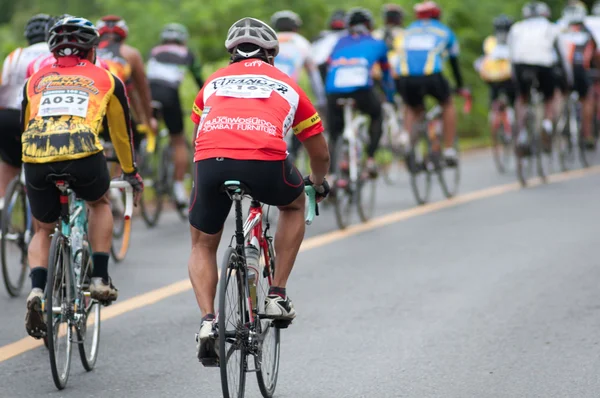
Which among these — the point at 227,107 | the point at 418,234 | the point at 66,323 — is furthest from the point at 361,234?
the point at 227,107

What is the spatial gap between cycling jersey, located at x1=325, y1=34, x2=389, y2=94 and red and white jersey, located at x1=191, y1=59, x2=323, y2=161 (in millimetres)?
6804

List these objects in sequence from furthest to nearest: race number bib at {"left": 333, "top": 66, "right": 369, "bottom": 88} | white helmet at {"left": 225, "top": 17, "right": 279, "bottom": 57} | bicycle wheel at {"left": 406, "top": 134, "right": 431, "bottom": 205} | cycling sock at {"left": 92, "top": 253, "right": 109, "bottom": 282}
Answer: bicycle wheel at {"left": 406, "top": 134, "right": 431, "bottom": 205}
race number bib at {"left": 333, "top": 66, "right": 369, "bottom": 88}
cycling sock at {"left": 92, "top": 253, "right": 109, "bottom": 282}
white helmet at {"left": 225, "top": 17, "right": 279, "bottom": 57}

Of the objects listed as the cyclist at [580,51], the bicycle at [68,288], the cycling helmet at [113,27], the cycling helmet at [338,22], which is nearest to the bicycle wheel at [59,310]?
the bicycle at [68,288]

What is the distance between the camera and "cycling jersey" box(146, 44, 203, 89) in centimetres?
1376

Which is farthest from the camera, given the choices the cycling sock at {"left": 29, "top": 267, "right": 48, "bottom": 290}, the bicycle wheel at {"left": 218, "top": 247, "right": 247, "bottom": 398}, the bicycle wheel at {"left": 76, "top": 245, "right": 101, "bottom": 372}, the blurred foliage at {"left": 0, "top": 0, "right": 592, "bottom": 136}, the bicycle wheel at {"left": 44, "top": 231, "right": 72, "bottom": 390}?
the blurred foliage at {"left": 0, "top": 0, "right": 592, "bottom": 136}

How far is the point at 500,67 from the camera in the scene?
18.3 meters

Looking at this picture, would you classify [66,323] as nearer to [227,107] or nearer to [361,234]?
[227,107]

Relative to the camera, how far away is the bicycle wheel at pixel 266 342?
20.8ft

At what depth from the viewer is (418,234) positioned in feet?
42.2

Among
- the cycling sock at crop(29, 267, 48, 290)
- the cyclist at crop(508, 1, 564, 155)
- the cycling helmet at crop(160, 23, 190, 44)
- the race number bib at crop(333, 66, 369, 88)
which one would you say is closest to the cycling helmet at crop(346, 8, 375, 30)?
the race number bib at crop(333, 66, 369, 88)

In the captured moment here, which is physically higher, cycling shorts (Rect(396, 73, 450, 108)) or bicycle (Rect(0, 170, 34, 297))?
bicycle (Rect(0, 170, 34, 297))

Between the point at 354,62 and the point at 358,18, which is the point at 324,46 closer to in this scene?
the point at 358,18

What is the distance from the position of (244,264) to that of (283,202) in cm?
42

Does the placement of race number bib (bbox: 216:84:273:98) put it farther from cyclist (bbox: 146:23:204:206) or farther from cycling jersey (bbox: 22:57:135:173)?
cyclist (bbox: 146:23:204:206)
